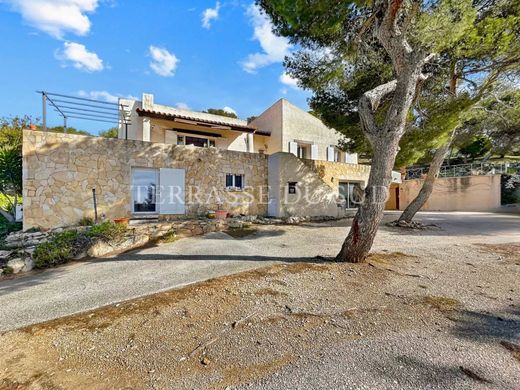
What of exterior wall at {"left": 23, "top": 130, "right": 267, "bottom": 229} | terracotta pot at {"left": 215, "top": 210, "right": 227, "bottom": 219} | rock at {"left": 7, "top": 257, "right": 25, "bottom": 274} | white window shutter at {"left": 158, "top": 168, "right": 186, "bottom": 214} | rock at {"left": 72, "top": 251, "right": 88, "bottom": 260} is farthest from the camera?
terracotta pot at {"left": 215, "top": 210, "right": 227, "bottom": 219}

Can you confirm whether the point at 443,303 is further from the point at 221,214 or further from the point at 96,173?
the point at 96,173

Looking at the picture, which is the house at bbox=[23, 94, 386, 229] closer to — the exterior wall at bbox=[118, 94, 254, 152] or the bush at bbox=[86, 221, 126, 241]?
the exterior wall at bbox=[118, 94, 254, 152]

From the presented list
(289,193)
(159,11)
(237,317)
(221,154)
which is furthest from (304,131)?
(237,317)

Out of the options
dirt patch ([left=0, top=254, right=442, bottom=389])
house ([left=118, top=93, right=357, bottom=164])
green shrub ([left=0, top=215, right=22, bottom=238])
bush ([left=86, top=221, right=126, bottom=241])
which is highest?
house ([left=118, top=93, right=357, bottom=164])

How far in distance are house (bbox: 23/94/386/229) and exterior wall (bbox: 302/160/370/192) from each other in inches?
2.3

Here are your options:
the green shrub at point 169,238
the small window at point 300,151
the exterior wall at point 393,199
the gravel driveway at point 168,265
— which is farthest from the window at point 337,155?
the green shrub at point 169,238

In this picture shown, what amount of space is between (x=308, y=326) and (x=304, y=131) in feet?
57.6

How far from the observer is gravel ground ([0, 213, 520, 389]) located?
236cm

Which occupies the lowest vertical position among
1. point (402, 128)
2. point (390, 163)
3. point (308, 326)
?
point (308, 326)

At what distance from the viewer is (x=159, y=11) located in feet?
25.9

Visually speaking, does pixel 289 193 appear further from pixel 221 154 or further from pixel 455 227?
pixel 455 227

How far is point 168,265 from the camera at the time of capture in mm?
5742

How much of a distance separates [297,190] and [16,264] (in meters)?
10.5

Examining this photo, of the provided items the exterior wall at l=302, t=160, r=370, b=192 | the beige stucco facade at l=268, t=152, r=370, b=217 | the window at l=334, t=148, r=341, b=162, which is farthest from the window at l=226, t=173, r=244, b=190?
the window at l=334, t=148, r=341, b=162
